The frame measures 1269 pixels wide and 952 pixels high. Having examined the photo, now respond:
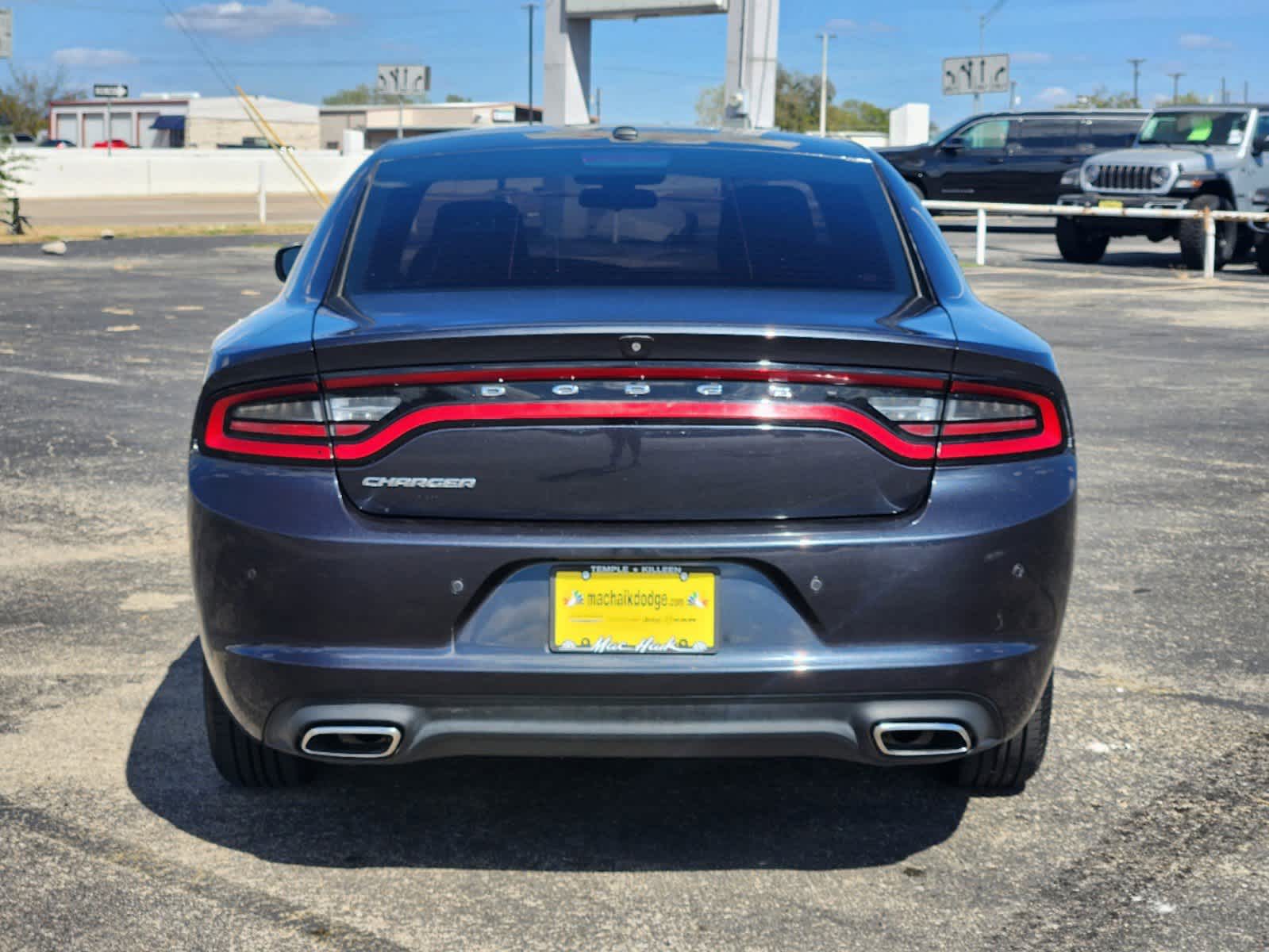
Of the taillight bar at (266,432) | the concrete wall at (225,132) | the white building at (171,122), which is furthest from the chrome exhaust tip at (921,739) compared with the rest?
the white building at (171,122)

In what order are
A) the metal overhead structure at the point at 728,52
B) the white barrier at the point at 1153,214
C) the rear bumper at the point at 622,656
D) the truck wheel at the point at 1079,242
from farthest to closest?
the metal overhead structure at the point at 728,52
the truck wheel at the point at 1079,242
the white barrier at the point at 1153,214
the rear bumper at the point at 622,656

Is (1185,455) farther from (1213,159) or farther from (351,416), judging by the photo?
(1213,159)

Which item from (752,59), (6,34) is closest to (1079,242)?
(752,59)

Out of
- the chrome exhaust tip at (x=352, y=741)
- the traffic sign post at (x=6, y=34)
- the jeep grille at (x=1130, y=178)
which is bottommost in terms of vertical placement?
the chrome exhaust tip at (x=352, y=741)

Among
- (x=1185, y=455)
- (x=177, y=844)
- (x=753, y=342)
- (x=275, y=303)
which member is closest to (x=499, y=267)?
(x=275, y=303)

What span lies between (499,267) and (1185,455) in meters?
5.88

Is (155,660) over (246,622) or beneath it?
beneath

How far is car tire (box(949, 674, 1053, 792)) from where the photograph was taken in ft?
12.9

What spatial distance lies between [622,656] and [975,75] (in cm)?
5463

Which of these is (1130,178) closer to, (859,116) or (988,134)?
(988,134)

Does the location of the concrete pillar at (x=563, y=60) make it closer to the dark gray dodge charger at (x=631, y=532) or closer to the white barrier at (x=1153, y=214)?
the white barrier at (x=1153, y=214)

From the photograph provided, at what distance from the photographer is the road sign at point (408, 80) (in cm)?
5009

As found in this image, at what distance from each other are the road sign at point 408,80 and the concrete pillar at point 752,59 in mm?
15217

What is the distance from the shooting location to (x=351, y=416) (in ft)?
11.0
